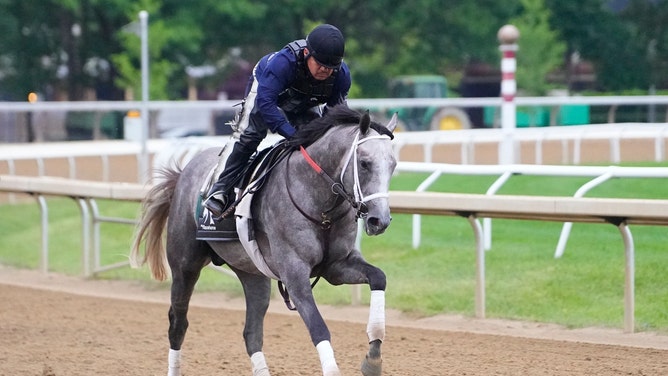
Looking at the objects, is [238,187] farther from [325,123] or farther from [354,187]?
[354,187]

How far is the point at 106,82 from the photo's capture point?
33000mm

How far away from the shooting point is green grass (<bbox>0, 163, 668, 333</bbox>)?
8.28 meters

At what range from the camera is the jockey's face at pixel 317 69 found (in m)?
5.70

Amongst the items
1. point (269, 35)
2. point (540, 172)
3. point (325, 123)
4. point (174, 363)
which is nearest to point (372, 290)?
point (325, 123)

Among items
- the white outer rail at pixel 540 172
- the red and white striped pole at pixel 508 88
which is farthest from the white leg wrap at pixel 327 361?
the red and white striped pole at pixel 508 88

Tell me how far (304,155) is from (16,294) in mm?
5479

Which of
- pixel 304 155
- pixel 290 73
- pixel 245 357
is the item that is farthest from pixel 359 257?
pixel 245 357

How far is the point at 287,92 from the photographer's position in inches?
235

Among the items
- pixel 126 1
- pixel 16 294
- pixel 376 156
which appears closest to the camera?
pixel 376 156

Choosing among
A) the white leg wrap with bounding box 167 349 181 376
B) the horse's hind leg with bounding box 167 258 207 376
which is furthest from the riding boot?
the white leg wrap with bounding box 167 349 181 376

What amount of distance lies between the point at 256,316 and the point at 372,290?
117cm

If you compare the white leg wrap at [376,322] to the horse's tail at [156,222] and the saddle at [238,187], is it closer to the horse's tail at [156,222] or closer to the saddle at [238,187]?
the saddle at [238,187]

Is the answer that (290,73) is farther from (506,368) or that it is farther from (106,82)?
(106,82)

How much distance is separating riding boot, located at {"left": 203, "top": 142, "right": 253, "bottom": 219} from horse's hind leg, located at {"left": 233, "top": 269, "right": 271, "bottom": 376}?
52cm
